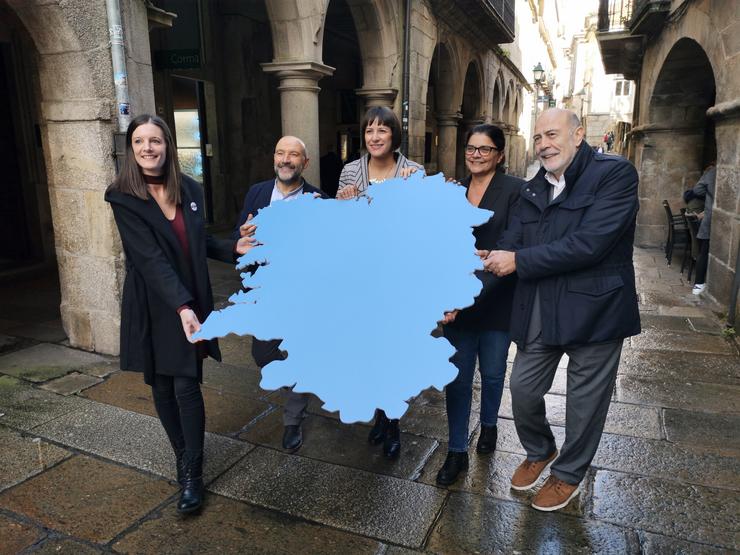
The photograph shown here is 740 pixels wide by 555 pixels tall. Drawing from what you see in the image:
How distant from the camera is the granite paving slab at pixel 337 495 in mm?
2648

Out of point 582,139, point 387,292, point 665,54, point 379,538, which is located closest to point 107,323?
point 379,538

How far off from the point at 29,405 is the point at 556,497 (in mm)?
3317

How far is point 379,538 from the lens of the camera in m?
2.56

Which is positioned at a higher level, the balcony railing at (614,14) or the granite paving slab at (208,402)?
the balcony railing at (614,14)

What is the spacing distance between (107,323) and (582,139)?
386cm

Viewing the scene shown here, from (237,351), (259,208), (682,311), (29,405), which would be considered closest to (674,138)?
(682,311)

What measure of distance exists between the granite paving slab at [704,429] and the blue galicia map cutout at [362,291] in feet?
7.34

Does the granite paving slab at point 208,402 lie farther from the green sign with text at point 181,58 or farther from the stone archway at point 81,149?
the green sign with text at point 181,58

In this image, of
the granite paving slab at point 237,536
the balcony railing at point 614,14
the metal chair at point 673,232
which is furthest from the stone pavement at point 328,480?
the balcony railing at point 614,14

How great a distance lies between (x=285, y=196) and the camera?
10.2ft

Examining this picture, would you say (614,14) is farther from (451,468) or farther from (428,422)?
(451,468)

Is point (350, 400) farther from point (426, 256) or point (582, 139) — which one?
point (582, 139)

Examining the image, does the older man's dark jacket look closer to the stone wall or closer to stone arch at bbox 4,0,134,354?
stone arch at bbox 4,0,134,354

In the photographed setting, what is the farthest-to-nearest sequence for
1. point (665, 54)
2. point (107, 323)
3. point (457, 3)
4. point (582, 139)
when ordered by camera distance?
point (457, 3) → point (665, 54) → point (107, 323) → point (582, 139)
